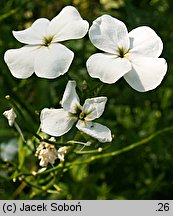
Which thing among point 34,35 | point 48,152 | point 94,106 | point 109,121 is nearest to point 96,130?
point 94,106

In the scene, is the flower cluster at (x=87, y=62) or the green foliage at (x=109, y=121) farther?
the green foliage at (x=109, y=121)

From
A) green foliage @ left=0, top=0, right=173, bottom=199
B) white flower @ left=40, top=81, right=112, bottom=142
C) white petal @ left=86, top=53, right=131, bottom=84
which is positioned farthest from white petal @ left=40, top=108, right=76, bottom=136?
green foliage @ left=0, top=0, right=173, bottom=199

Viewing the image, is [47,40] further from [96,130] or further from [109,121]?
[109,121]

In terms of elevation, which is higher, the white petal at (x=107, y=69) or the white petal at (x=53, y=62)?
the white petal at (x=53, y=62)

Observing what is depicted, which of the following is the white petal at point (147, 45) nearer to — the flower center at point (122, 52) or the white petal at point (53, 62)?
the flower center at point (122, 52)

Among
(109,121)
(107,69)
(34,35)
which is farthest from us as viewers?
(109,121)

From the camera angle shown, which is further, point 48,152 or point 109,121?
point 109,121

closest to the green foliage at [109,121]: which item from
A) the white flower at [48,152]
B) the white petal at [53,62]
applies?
the white flower at [48,152]
